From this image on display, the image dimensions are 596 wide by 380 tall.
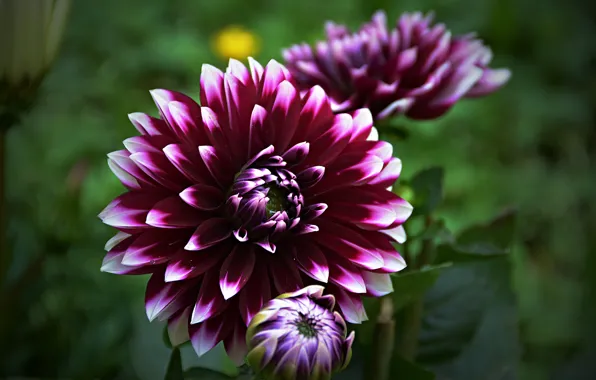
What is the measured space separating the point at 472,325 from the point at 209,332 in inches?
11.7

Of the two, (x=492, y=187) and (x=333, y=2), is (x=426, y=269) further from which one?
(x=333, y=2)

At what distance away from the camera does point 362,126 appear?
47 cm

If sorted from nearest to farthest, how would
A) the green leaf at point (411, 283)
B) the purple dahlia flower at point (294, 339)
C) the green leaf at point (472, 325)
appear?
1. the purple dahlia flower at point (294, 339)
2. the green leaf at point (411, 283)
3. the green leaf at point (472, 325)

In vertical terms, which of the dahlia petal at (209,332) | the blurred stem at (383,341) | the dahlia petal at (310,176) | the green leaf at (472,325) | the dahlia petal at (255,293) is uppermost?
the dahlia petal at (310,176)

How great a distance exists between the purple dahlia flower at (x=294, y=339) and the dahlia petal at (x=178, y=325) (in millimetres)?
51

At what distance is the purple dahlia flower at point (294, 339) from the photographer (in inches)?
15.6

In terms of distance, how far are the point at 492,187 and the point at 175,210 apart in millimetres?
911

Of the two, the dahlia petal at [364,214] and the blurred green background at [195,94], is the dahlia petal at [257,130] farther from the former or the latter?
the blurred green background at [195,94]

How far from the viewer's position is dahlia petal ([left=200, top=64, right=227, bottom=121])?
0.46 metres

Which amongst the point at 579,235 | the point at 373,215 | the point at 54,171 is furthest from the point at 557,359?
the point at 54,171

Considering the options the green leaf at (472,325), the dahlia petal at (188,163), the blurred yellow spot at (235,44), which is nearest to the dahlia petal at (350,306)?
the dahlia petal at (188,163)

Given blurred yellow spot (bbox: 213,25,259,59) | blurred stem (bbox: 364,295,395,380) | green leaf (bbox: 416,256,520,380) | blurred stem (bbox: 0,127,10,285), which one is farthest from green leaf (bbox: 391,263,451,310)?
blurred yellow spot (bbox: 213,25,259,59)

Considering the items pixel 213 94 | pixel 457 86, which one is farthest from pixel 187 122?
pixel 457 86

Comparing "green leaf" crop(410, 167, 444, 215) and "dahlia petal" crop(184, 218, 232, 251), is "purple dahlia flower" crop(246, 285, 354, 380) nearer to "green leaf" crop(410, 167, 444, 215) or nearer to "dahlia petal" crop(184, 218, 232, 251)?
"dahlia petal" crop(184, 218, 232, 251)
